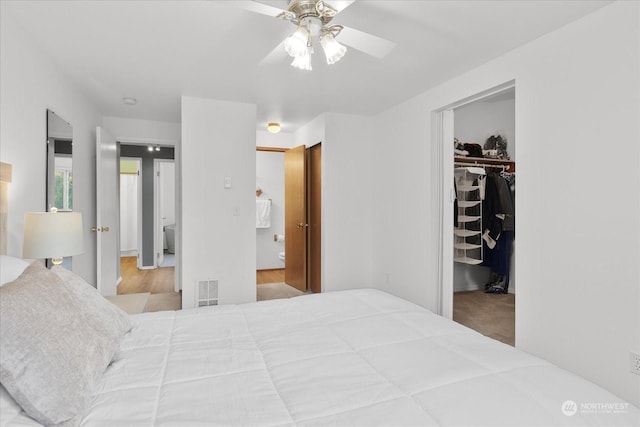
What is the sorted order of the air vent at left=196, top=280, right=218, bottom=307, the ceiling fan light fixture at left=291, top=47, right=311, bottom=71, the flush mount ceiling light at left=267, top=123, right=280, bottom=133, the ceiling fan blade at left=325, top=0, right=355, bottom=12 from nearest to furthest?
the ceiling fan blade at left=325, top=0, right=355, bottom=12 → the ceiling fan light fixture at left=291, top=47, right=311, bottom=71 → the air vent at left=196, top=280, right=218, bottom=307 → the flush mount ceiling light at left=267, top=123, right=280, bottom=133

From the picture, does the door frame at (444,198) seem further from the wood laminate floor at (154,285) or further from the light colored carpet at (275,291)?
the wood laminate floor at (154,285)

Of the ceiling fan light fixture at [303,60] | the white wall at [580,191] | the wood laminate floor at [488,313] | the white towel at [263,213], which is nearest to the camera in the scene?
the ceiling fan light fixture at [303,60]

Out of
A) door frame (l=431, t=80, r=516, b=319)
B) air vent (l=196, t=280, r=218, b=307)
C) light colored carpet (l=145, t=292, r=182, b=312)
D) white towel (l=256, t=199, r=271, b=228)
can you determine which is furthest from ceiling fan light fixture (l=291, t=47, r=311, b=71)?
white towel (l=256, t=199, r=271, b=228)

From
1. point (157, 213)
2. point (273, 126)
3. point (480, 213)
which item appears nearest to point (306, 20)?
point (273, 126)

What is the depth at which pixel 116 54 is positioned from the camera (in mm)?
2680

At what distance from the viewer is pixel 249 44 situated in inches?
99.0

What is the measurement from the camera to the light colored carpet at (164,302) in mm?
4090

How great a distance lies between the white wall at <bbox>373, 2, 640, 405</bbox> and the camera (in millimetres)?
1945

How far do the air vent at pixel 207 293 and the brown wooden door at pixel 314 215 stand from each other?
132 centimetres

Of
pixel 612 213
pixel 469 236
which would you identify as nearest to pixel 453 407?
pixel 612 213

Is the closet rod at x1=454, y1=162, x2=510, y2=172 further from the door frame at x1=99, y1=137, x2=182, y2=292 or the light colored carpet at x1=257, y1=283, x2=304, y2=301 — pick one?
the door frame at x1=99, y1=137, x2=182, y2=292

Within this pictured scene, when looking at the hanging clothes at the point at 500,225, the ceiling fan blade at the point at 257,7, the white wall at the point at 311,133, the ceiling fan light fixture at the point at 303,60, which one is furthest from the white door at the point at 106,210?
the hanging clothes at the point at 500,225

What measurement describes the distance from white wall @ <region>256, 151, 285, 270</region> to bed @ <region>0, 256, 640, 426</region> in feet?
16.3

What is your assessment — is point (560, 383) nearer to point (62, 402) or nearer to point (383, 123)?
point (62, 402)
